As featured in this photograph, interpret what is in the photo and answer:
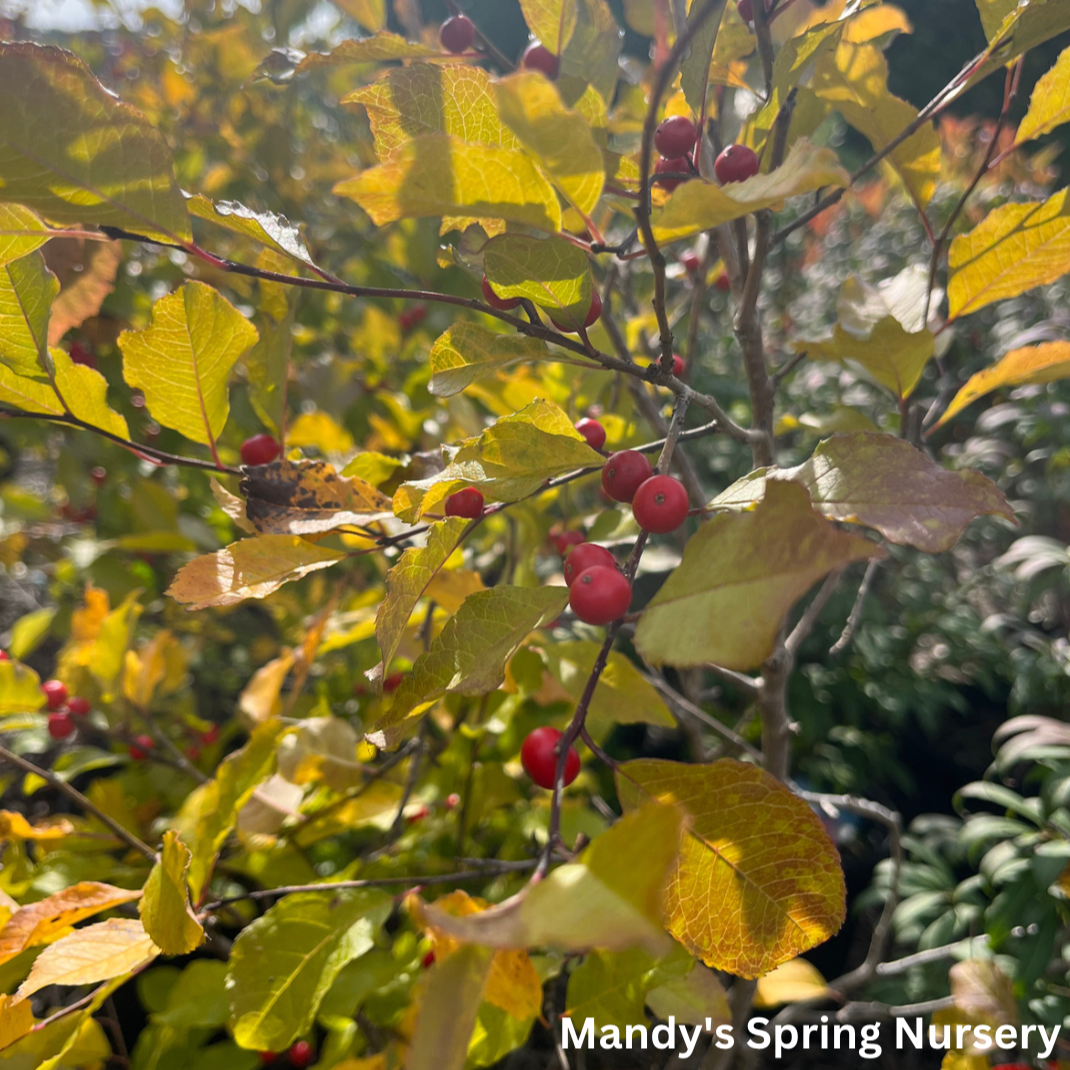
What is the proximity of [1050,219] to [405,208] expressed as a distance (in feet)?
1.81

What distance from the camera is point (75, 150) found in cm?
40

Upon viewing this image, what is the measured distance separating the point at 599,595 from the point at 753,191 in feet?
0.81

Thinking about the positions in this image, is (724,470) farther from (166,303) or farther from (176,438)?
→ (166,303)

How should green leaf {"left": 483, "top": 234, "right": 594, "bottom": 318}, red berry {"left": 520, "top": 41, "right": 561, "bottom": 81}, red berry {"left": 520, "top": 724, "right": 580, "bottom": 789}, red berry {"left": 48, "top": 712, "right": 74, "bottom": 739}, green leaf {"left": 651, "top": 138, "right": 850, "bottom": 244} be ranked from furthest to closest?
red berry {"left": 48, "top": 712, "right": 74, "bottom": 739} < red berry {"left": 520, "top": 41, "right": 561, "bottom": 81} < red berry {"left": 520, "top": 724, "right": 580, "bottom": 789} < green leaf {"left": 483, "top": 234, "right": 594, "bottom": 318} < green leaf {"left": 651, "top": 138, "right": 850, "bottom": 244}

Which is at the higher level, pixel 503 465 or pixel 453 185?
pixel 453 185

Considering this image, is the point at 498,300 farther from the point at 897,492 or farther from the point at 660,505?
the point at 897,492

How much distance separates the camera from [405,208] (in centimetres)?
38

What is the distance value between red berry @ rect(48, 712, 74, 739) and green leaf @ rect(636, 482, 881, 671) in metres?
1.10

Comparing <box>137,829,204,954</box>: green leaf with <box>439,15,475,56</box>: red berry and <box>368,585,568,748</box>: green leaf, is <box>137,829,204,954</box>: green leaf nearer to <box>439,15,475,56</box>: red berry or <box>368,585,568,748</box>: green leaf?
<box>368,585,568,748</box>: green leaf

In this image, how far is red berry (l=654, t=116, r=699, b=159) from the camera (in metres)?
0.54

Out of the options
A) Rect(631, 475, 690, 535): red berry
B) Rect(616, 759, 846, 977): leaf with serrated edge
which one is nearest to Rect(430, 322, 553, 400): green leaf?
Rect(631, 475, 690, 535): red berry

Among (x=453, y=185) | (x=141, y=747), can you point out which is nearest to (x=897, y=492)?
(x=453, y=185)

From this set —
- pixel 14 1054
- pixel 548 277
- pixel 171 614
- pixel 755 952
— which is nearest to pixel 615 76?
pixel 548 277

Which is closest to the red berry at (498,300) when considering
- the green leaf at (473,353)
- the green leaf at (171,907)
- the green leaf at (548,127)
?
the green leaf at (473,353)
